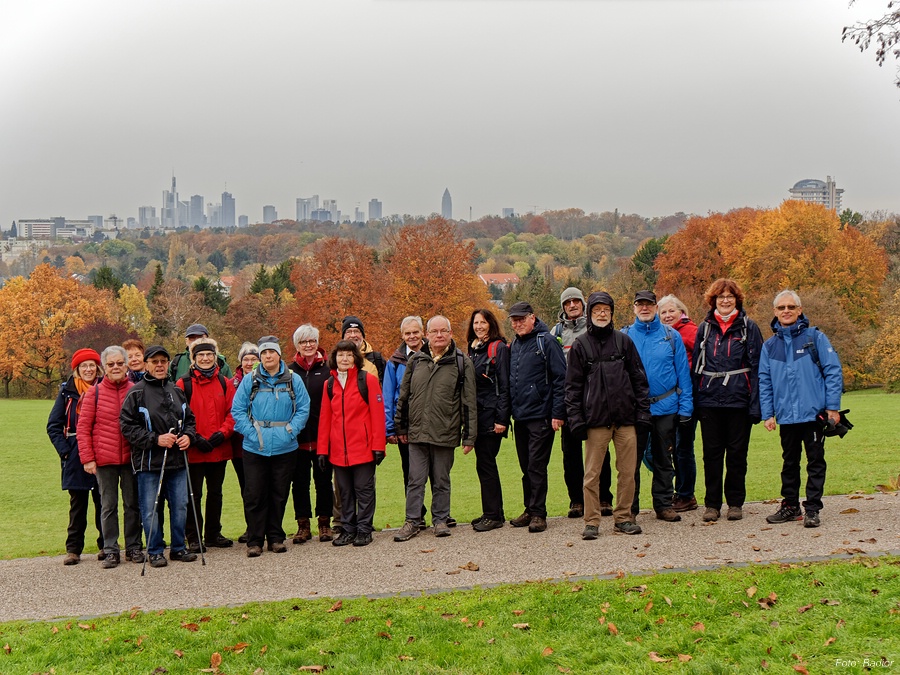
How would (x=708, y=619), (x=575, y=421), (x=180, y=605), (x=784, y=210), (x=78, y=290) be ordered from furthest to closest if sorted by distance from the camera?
(x=78, y=290), (x=784, y=210), (x=575, y=421), (x=180, y=605), (x=708, y=619)

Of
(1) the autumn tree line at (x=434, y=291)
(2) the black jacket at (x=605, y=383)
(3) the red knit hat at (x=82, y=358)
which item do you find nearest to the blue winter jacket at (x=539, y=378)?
(2) the black jacket at (x=605, y=383)

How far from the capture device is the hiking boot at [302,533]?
10.8 meters

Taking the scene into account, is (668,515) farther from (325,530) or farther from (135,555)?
(135,555)

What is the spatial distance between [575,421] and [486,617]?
10.00 feet

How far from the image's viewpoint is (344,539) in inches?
411

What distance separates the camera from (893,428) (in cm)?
2434

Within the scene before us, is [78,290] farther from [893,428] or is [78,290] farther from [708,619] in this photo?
[708,619]

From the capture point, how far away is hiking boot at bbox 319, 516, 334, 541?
10.8 m

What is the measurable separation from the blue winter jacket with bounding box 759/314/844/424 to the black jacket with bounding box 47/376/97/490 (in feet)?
24.7

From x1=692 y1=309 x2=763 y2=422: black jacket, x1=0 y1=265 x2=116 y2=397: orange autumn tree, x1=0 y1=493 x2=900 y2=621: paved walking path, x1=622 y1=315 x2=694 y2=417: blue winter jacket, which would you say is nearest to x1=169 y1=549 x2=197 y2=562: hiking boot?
x1=0 y1=493 x2=900 y2=621: paved walking path

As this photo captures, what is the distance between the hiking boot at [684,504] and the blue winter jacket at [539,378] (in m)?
2.01

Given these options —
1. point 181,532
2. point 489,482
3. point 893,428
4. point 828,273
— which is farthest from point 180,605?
point 828,273

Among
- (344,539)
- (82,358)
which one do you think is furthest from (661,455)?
(82,358)

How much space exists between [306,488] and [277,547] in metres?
1.11
